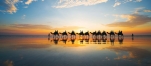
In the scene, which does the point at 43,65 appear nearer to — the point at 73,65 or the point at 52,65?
the point at 52,65

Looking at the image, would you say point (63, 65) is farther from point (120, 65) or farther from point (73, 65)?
point (120, 65)

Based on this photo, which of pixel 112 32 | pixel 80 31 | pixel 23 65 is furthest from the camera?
pixel 80 31

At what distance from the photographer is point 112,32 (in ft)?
403

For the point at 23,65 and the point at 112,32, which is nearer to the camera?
the point at 23,65

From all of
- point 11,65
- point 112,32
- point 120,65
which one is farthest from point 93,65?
point 112,32

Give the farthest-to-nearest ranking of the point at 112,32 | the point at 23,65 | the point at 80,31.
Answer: the point at 80,31 < the point at 112,32 < the point at 23,65

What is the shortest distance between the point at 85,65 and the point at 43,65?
4.16 m

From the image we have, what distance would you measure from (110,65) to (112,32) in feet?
383

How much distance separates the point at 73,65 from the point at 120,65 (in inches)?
183

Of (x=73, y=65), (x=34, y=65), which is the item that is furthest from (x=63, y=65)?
(x=34, y=65)

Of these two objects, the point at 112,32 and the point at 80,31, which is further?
the point at 80,31

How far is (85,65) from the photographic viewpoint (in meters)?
11.7

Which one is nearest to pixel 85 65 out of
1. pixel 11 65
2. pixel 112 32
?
pixel 11 65

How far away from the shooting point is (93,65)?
1176cm
